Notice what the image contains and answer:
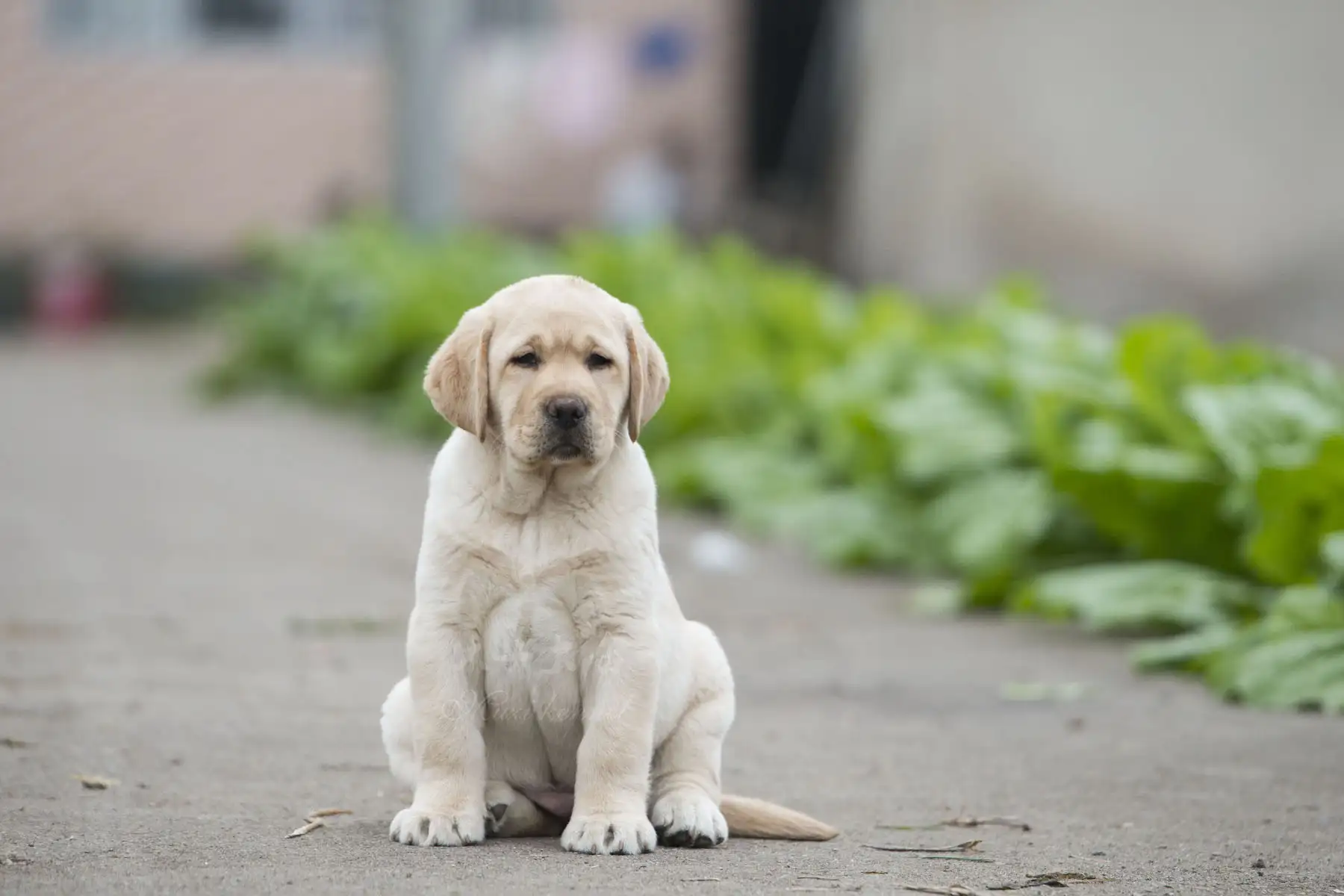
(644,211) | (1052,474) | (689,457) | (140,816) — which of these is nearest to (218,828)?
(140,816)

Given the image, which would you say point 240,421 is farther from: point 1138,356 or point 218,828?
point 218,828

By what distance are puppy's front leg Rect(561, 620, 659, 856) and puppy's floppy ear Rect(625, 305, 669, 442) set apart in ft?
1.41


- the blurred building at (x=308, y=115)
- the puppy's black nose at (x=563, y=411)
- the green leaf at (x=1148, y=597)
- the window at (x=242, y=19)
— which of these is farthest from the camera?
the window at (x=242, y=19)

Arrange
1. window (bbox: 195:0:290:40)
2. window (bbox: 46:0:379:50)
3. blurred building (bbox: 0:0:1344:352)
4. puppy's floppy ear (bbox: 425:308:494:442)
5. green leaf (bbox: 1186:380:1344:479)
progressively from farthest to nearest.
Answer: window (bbox: 195:0:290:40) < window (bbox: 46:0:379:50) < blurred building (bbox: 0:0:1344:352) < green leaf (bbox: 1186:380:1344:479) < puppy's floppy ear (bbox: 425:308:494:442)

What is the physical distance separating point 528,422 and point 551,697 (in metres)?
0.55

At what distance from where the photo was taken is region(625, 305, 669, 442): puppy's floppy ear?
12.8 ft

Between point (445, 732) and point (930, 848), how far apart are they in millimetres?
1055

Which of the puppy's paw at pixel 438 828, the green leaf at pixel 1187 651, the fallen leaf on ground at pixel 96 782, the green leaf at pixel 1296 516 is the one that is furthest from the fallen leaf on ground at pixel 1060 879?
the green leaf at pixel 1296 516

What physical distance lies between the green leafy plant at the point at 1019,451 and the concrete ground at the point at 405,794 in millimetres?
228

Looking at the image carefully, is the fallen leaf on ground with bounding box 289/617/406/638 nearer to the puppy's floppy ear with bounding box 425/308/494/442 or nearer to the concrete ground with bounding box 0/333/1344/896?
the concrete ground with bounding box 0/333/1344/896

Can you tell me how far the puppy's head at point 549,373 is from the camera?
3717mm

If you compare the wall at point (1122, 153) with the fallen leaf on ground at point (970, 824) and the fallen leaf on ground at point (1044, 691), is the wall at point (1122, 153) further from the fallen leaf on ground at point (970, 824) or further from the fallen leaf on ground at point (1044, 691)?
the fallen leaf on ground at point (970, 824)

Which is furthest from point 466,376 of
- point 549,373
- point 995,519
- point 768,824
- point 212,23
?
point 212,23

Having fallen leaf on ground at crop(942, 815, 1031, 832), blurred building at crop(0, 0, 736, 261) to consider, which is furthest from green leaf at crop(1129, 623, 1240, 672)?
blurred building at crop(0, 0, 736, 261)
